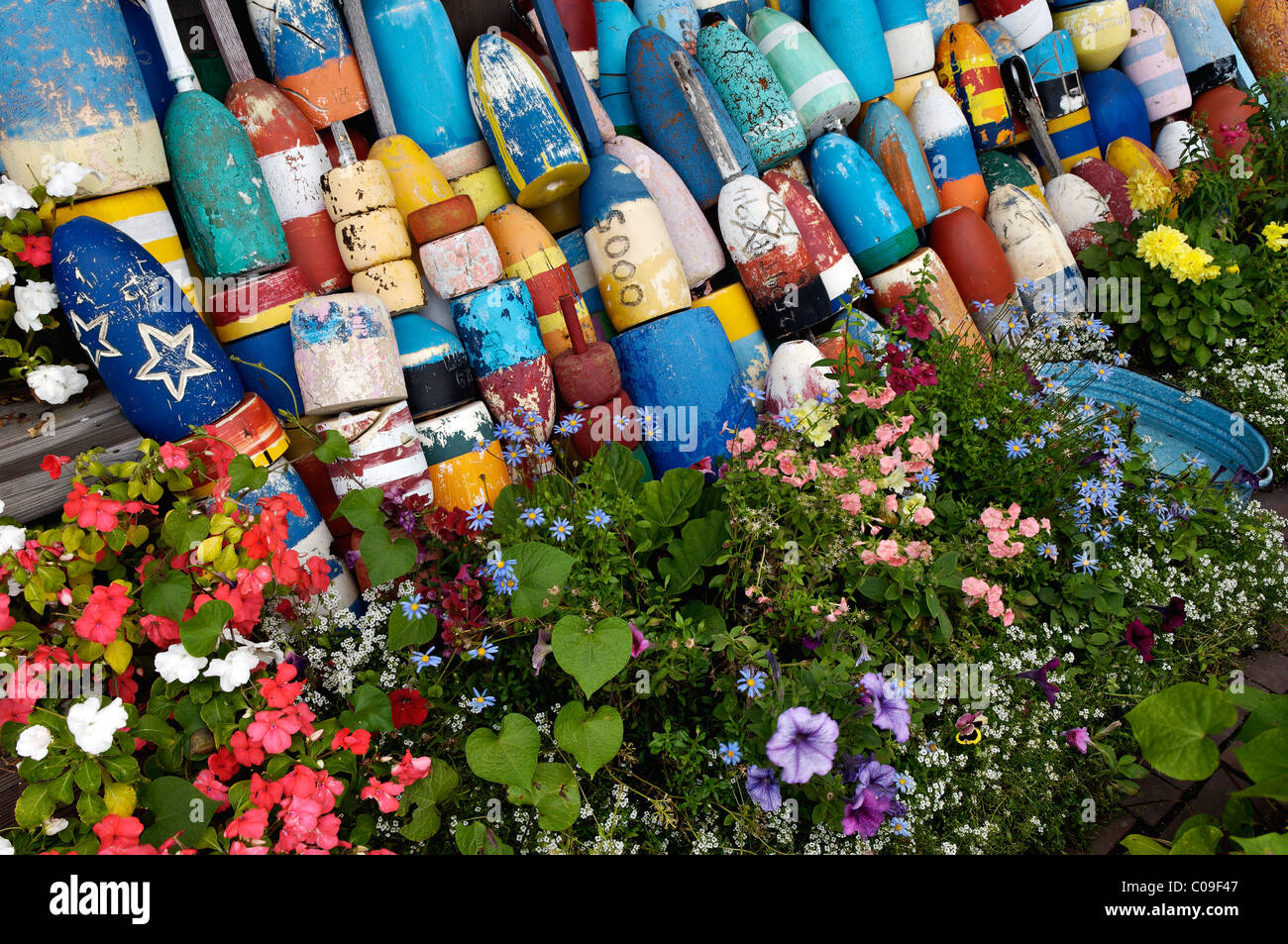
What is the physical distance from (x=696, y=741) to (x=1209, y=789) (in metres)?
1.13

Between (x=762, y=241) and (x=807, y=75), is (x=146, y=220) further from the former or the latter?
(x=807, y=75)

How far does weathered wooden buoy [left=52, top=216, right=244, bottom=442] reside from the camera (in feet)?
5.28

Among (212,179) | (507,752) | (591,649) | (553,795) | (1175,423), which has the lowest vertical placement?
(1175,423)

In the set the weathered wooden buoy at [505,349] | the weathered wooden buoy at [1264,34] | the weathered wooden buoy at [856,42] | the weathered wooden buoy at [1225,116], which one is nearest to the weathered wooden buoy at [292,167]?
the weathered wooden buoy at [505,349]

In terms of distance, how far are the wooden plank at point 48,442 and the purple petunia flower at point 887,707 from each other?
1554 mm

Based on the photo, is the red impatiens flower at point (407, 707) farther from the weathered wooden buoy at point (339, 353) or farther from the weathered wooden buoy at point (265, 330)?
the weathered wooden buoy at point (265, 330)

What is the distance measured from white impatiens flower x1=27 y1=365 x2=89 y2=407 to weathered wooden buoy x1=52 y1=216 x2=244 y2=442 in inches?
2.8

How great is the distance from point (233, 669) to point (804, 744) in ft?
3.09

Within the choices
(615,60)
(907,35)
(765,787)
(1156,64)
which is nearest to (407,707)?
(765,787)

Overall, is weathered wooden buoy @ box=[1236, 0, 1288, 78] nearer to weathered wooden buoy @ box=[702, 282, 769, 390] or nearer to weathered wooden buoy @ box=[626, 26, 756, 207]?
weathered wooden buoy @ box=[626, 26, 756, 207]

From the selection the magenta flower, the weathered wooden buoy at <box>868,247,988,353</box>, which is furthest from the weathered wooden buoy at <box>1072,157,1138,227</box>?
the magenta flower

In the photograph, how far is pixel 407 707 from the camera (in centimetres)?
142
